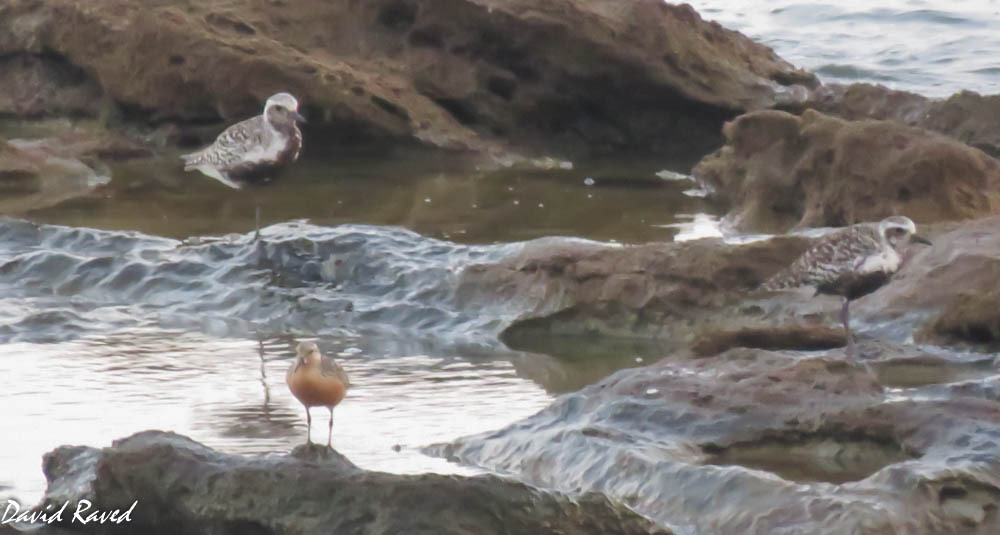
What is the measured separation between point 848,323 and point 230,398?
287 centimetres

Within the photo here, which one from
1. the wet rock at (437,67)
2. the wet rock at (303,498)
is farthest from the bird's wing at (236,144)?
the wet rock at (303,498)

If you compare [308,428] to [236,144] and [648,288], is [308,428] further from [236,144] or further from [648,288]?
[236,144]

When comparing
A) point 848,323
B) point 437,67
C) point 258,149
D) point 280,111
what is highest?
point 280,111

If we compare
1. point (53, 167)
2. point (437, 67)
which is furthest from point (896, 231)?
point (53, 167)

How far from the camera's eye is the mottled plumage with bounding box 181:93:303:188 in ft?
36.0

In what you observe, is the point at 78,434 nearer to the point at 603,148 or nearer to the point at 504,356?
the point at 504,356

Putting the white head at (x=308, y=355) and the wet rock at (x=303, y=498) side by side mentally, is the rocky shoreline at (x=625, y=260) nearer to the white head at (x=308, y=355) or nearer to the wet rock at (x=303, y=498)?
the wet rock at (x=303, y=498)

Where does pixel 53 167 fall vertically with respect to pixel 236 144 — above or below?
below

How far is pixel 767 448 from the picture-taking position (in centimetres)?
596

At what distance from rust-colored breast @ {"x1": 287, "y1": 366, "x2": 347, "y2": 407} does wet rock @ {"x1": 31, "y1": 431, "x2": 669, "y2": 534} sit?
0.73 meters

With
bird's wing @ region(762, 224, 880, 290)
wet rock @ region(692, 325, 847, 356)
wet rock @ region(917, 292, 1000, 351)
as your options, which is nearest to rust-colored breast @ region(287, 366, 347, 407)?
wet rock @ region(692, 325, 847, 356)

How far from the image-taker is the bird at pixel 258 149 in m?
11.0

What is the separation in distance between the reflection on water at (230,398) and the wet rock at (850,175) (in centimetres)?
328

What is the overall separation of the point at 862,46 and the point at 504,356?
1277 cm
